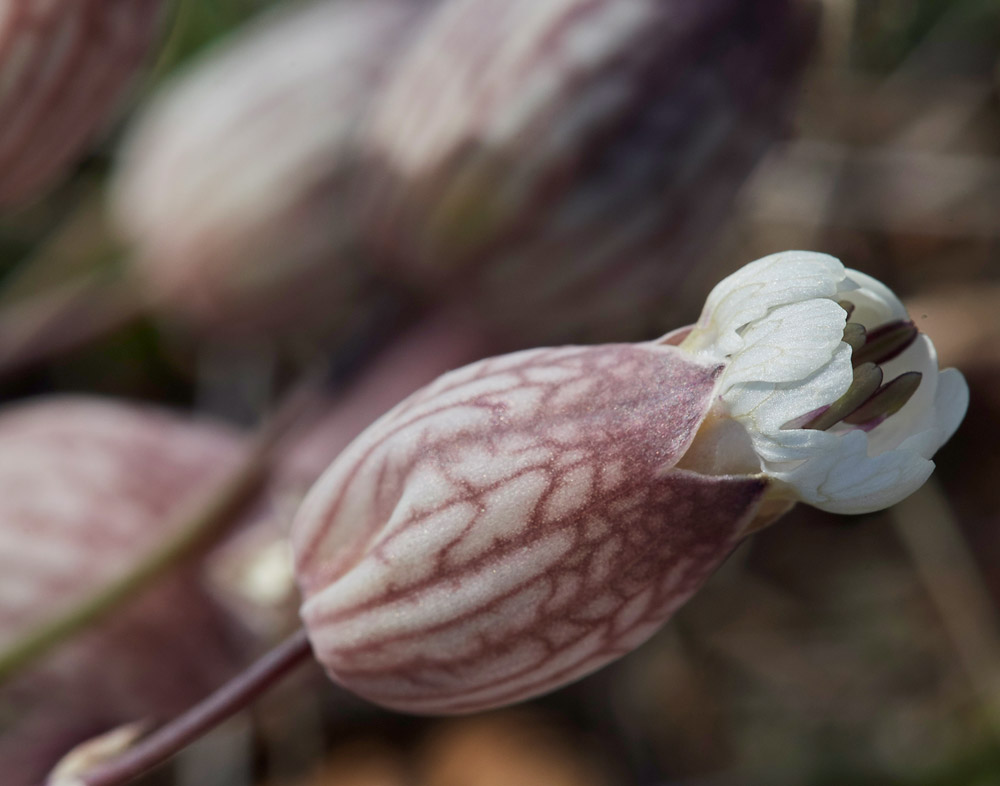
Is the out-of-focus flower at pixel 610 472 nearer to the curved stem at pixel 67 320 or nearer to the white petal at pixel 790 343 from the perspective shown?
the white petal at pixel 790 343

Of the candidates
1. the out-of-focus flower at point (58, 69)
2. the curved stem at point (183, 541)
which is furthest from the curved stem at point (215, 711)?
the out-of-focus flower at point (58, 69)

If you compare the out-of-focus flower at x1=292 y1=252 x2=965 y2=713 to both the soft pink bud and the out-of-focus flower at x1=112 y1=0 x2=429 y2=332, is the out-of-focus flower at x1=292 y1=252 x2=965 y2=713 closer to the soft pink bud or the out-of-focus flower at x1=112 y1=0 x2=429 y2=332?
the soft pink bud

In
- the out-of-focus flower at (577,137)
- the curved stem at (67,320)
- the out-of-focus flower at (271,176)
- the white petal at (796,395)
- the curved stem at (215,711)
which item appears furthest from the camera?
the curved stem at (67,320)

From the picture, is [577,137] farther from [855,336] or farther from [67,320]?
[67,320]

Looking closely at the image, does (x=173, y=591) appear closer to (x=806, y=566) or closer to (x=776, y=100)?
(x=776, y=100)

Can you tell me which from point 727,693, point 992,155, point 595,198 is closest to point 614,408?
point 595,198

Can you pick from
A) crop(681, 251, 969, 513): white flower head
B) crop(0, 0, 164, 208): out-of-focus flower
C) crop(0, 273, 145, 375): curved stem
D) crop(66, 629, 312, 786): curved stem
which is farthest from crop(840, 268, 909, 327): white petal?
crop(0, 273, 145, 375): curved stem
